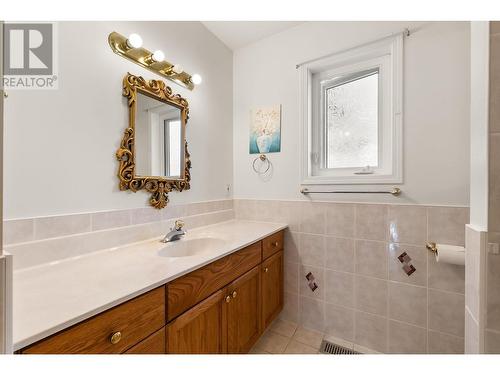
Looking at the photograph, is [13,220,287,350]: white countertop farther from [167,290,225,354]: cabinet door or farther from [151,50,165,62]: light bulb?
[151,50,165,62]: light bulb

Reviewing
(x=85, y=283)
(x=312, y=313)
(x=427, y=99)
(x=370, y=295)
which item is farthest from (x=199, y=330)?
(x=427, y=99)

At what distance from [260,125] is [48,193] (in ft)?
4.74

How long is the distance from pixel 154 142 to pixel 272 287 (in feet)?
4.22

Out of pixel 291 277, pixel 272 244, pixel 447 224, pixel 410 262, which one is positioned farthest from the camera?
pixel 291 277

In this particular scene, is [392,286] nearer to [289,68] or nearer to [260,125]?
[260,125]

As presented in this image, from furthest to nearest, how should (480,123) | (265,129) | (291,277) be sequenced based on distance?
1. (265,129)
2. (291,277)
3. (480,123)

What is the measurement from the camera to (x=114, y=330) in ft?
1.99

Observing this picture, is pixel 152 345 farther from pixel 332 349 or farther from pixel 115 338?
pixel 332 349

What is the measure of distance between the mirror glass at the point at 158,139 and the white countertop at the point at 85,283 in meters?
0.47

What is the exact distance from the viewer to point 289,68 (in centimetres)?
170

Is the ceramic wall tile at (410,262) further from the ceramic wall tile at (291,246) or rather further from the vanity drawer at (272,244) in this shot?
the vanity drawer at (272,244)

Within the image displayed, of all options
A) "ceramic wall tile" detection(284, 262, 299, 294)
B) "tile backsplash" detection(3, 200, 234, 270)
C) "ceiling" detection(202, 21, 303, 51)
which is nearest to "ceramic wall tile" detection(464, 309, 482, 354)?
"ceramic wall tile" detection(284, 262, 299, 294)

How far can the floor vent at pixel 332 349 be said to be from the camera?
1.39 meters

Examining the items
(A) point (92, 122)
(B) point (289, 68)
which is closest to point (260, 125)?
(B) point (289, 68)
